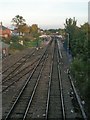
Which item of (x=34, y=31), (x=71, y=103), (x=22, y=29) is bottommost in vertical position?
(x=71, y=103)

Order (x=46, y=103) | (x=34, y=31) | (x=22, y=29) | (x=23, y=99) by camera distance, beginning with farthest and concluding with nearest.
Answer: (x=34, y=31), (x=22, y=29), (x=23, y=99), (x=46, y=103)

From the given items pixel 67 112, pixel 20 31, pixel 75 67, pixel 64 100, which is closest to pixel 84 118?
pixel 67 112

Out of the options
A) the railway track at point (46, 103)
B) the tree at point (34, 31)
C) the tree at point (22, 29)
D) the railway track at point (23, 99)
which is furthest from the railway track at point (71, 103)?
the tree at point (22, 29)

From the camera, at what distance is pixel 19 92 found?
2009cm

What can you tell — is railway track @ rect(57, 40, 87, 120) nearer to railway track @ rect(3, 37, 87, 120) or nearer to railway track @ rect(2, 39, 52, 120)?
railway track @ rect(3, 37, 87, 120)

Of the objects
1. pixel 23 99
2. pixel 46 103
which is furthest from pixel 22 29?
pixel 46 103

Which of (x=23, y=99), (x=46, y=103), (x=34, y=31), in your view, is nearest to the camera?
(x=46, y=103)

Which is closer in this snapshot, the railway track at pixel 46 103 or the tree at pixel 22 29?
the railway track at pixel 46 103

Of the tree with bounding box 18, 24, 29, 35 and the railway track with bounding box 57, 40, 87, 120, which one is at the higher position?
the tree with bounding box 18, 24, 29, 35

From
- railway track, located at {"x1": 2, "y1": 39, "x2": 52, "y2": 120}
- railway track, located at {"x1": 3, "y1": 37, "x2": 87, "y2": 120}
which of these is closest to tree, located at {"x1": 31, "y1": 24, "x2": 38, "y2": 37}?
railway track, located at {"x1": 2, "y1": 39, "x2": 52, "y2": 120}

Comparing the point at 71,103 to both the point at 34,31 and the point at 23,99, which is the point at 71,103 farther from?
the point at 34,31

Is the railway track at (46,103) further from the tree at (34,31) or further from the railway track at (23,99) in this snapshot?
the tree at (34,31)

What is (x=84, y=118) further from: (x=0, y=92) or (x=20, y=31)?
(x=20, y=31)

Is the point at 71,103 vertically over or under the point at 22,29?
under
